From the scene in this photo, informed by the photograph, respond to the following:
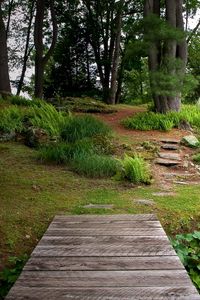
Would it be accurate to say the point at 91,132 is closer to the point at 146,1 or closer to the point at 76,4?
the point at 146,1

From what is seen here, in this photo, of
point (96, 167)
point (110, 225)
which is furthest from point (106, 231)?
point (96, 167)

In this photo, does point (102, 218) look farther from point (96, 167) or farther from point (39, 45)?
point (39, 45)

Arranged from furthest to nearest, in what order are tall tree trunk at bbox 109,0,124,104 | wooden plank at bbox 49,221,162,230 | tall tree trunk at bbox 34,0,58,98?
tall tree trunk at bbox 109,0,124,104 < tall tree trunk at bbox 34,0,58,98 < wooden plank at bbox 49,221,162,230

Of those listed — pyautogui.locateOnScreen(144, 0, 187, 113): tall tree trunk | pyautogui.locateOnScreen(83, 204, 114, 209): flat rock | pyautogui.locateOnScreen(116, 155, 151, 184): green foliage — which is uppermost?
pyautogui.locateOnScreen(144, 0, 187, 113): tall tree trunk

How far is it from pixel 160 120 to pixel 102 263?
21.1ft

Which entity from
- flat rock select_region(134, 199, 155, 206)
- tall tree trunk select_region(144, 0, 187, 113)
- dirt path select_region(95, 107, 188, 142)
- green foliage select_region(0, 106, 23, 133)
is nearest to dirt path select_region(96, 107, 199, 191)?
dirt path select_region(95, 107, 188, 142)

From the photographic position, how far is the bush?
720 centimetres

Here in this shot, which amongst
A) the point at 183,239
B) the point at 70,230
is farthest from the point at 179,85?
the point at 70,230

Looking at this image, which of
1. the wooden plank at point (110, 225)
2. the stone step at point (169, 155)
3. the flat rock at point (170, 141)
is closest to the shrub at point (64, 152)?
the stone step at point (169, 155)

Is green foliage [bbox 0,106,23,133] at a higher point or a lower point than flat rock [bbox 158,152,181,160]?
higher

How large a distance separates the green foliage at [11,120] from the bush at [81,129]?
1.02 metres

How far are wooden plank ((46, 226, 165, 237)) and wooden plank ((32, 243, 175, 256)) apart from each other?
30cm

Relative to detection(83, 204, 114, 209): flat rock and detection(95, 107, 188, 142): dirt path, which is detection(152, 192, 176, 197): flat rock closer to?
detection(83, 204, 114, 209): flat rock

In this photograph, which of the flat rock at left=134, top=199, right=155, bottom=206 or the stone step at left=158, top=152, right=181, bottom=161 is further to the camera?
the stone step at left=158, top=152, right=181, bottom=161
